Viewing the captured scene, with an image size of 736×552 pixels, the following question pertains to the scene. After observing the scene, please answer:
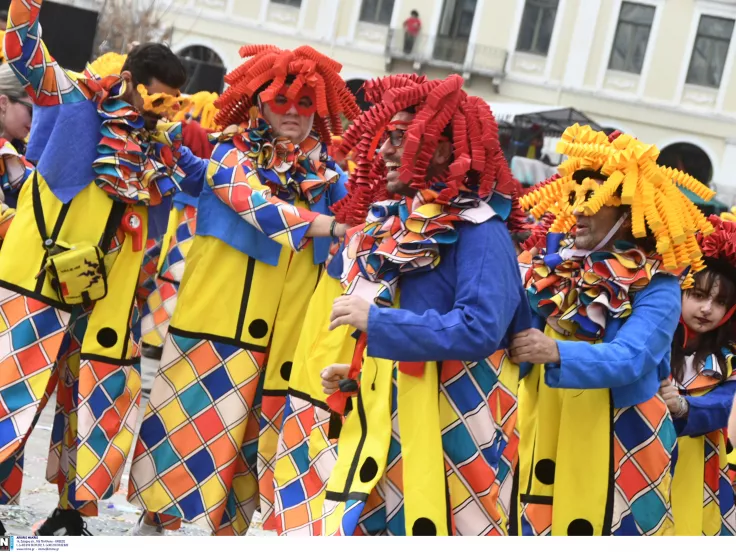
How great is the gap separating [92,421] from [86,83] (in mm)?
1261

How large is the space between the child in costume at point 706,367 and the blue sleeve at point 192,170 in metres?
1.95

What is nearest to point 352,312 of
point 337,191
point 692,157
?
point 337,191

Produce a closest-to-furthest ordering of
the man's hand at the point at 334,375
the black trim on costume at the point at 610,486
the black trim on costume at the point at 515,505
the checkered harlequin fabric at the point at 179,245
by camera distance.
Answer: the man's hand at the point at 334,375
the black trim on costume at the point at 610,486
the black trim on costume at the point at 515,505
the checkered harlequin fabric at the point at 179,245

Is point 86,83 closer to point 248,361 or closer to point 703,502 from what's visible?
point 248,361

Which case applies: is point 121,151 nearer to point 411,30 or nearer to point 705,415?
point 705,415

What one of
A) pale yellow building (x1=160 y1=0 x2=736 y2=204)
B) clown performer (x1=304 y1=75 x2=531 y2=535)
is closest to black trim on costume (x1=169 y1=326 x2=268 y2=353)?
clown performer (x1=304 y1=75 x2=531 y2=535)

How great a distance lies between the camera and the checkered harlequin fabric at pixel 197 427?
4648 mm

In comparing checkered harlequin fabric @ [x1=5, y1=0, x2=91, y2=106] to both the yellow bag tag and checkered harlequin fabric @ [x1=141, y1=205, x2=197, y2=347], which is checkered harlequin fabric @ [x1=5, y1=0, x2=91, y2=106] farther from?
checkered harlequin fabric @ [x1=141, y1=205, x2=197, y2=347]

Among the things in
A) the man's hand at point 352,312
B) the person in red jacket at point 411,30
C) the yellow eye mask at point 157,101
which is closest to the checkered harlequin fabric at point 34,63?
the yellow eye mask at point 157,101

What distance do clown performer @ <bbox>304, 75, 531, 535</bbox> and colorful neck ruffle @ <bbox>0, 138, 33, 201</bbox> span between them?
2.14 metres

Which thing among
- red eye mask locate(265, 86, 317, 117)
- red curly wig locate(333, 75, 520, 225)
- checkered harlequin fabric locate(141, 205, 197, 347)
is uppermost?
→ red curly wig locate(333, 75, 520, 225)

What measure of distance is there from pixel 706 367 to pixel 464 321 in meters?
1.71

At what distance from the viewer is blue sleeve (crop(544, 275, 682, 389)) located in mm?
Result: 3178

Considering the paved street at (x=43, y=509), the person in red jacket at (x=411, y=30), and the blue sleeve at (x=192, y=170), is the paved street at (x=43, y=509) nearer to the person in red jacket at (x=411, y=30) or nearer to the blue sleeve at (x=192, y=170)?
the blue sleeve at (x=192, y=170)
